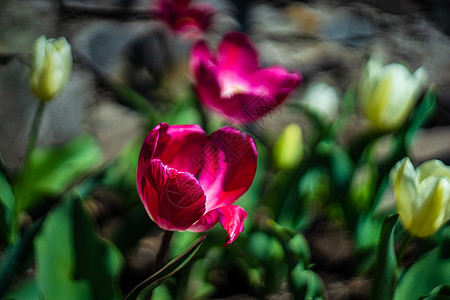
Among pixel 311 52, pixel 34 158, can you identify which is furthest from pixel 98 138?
Answer: pixel 311 52

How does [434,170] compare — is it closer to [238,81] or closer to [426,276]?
[426,276]

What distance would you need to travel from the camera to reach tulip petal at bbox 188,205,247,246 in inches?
23.4

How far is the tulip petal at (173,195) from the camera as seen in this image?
0.58m

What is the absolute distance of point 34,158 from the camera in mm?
1213

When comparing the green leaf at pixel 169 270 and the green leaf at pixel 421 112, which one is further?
the green leaf at pixel 421 112

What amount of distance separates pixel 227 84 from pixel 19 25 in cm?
76

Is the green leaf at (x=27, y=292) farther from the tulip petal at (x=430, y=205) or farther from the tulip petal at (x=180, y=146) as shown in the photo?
the tulip petal at (x=430, y=205)

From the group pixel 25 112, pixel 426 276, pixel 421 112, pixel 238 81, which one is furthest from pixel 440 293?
pixel 25 112

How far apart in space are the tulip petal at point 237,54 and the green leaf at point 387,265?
0.41m

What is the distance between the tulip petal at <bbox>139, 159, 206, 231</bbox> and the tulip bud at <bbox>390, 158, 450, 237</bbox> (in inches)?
11.8

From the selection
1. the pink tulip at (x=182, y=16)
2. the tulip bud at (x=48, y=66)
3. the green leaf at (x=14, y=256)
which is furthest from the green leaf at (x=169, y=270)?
the pink tulip at (x=182, y=16)

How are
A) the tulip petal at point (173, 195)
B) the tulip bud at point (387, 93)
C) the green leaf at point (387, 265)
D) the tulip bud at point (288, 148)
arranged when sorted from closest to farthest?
the tulip petal at point (173, 195) → the green leaf at point (387, 265) → the tulip bud at point (387, 93) → the tulip bud at point (288, 148)

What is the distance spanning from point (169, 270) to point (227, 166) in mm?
142

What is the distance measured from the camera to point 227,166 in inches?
26.5
